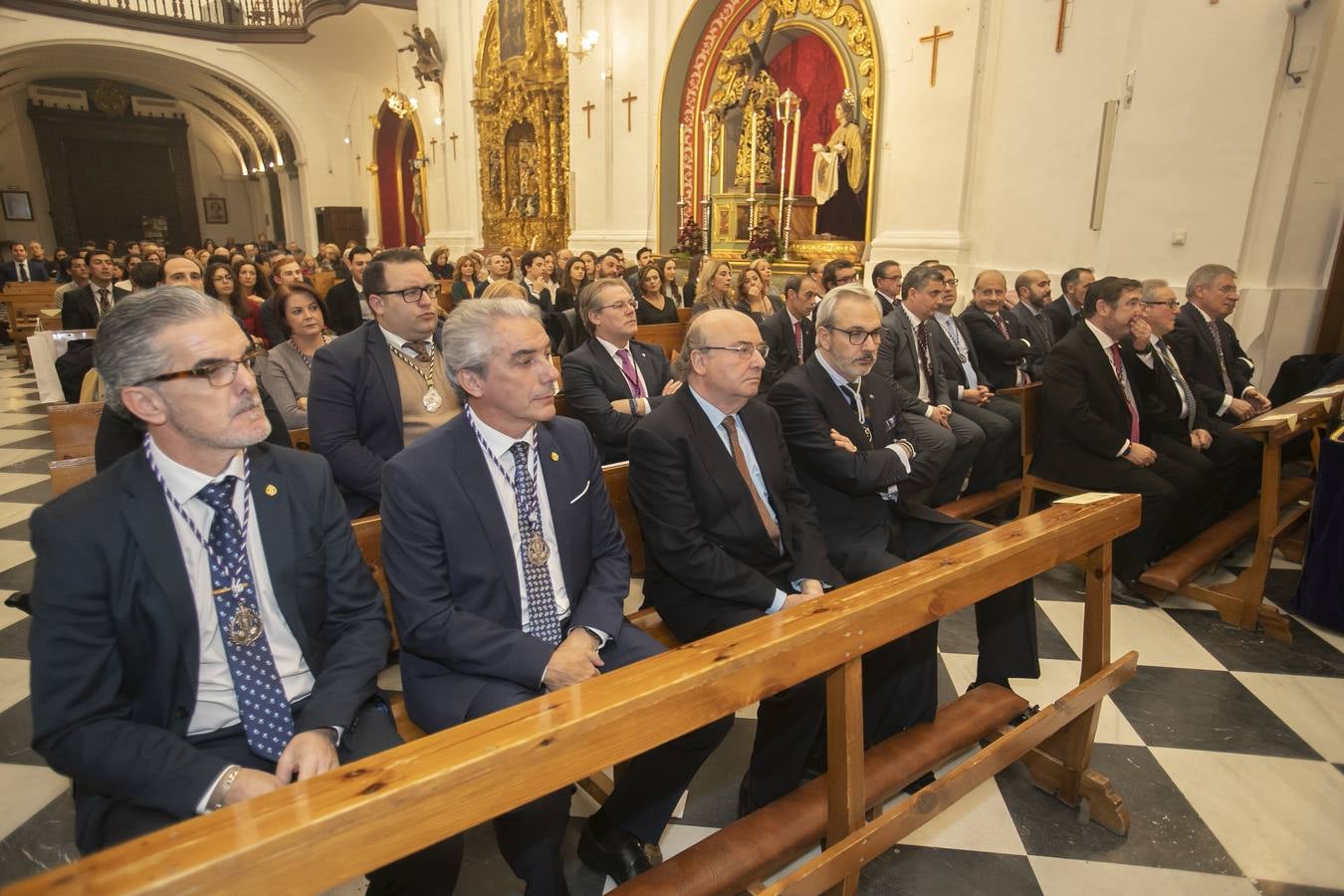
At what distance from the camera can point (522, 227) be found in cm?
1305

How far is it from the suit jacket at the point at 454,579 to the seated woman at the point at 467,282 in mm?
5281

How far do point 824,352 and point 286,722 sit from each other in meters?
1.98

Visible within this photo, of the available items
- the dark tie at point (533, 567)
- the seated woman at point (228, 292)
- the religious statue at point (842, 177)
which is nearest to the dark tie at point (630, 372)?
the dark tie at point (533, 567)

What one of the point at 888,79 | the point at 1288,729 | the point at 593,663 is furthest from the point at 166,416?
the point at 888,79

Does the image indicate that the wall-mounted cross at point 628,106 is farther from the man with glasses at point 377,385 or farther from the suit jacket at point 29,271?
the suit jacket at point 29,271

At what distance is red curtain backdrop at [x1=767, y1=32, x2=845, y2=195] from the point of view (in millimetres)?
8578

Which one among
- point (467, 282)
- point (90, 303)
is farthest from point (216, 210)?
point (467, 282)

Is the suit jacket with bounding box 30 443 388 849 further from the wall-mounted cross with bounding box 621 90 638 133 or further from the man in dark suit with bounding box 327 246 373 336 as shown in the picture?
the wall-mounted cross with bounding box 621 90 638 133

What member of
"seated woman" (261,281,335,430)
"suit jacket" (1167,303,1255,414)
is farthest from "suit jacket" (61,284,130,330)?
"suit jacket" (1167,303,1255,414)

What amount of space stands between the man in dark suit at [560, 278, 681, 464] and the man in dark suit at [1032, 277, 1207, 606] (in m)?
1.81

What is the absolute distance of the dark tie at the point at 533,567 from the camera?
176 centimetres

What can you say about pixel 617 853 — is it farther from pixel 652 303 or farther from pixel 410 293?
pixel 652 303

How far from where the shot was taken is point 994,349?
4.66m

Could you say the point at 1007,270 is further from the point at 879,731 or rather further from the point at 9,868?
the point at 9,868
